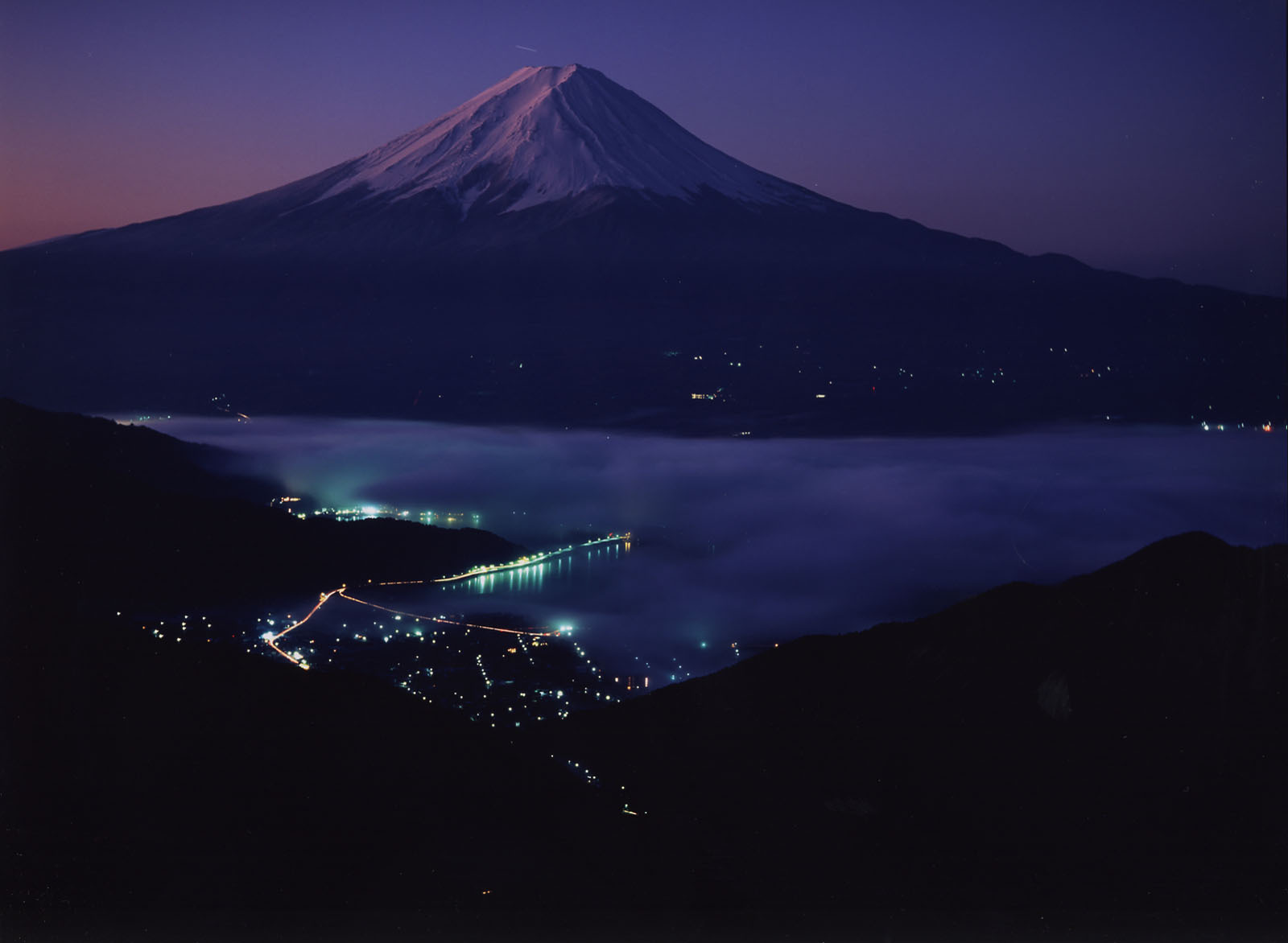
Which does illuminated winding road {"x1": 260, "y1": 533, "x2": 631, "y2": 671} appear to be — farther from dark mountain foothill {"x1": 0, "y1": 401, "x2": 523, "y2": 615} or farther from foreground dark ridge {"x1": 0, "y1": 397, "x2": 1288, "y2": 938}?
foreground dark ridge {"x1": 0, "y1": 397, "x2": 1288, "y2": 938}

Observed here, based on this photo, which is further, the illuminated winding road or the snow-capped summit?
the snow-capped summit

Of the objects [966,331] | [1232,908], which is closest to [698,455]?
[966,331]

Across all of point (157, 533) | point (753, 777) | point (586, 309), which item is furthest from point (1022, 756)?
point (586, 309)

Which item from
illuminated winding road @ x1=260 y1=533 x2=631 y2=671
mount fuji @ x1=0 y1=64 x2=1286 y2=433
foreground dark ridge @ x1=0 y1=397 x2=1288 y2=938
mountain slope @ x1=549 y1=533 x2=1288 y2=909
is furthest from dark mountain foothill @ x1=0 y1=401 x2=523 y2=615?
mount fuji @ x1=0 y1=64 x2=1286 y2=433

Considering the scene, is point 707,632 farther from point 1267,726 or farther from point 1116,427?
point 1116,427

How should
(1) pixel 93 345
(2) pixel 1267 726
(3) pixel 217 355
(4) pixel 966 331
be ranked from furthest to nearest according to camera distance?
(4) pixel 966 331 < (3) pixel 217 355 < (1) pixel 93 345 < (2) pixel 1267 726

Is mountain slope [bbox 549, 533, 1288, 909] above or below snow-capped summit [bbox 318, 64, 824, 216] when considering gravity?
below

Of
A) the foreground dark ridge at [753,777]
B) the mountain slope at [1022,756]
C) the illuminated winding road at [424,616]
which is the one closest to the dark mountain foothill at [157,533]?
the illuminated winding road at [424,616]

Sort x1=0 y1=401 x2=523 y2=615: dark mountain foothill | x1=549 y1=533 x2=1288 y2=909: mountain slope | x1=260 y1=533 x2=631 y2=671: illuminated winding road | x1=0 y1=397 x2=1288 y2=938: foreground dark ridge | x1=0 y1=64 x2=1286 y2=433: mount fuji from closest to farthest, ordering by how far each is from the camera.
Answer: x1=0 y1=397 x2=1288 y2=938: foreground dark ridge
x1=549 y1=533 x2=1288 y2=909: mountain slope
x1=260 y1=533 x2=631 y2=671: illuminated winding road
x1=0 y1=401 x2=523 y2=615: dark mountain foothill
x1=0 y1=64 x2=1286 y2=433: mount fuji

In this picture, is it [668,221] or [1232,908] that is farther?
[668,221]
